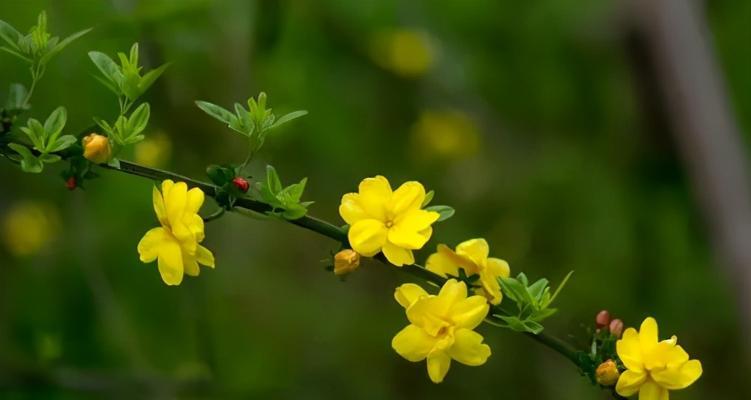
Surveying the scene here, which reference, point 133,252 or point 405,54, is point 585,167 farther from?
point 133,252

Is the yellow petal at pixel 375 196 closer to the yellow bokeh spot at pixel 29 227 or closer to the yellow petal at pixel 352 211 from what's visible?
the yellow petal at pixel 352 211

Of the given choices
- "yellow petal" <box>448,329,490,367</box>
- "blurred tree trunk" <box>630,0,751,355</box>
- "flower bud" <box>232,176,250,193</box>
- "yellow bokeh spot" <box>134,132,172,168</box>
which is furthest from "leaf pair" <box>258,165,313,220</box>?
"blurred tree trunk" <box>630,0,751,355</box>

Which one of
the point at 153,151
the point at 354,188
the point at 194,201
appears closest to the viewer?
the point at 194,201

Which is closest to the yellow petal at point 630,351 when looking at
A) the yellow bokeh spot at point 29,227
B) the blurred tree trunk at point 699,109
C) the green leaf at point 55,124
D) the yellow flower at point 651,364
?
the yellow flower at point 651,364

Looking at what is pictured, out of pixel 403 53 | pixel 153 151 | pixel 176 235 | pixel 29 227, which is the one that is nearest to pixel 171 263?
pixel 176 235

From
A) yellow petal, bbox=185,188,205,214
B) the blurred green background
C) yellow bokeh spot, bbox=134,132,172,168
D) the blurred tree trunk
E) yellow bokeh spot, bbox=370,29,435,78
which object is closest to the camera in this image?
yellow petal, bbox=185,188,205,214

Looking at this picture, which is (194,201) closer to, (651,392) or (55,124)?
(55,124)

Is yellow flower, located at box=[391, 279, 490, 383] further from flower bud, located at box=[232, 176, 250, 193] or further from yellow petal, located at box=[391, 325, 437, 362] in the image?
flower bud, located at box=[232, 176, 250, 193]
